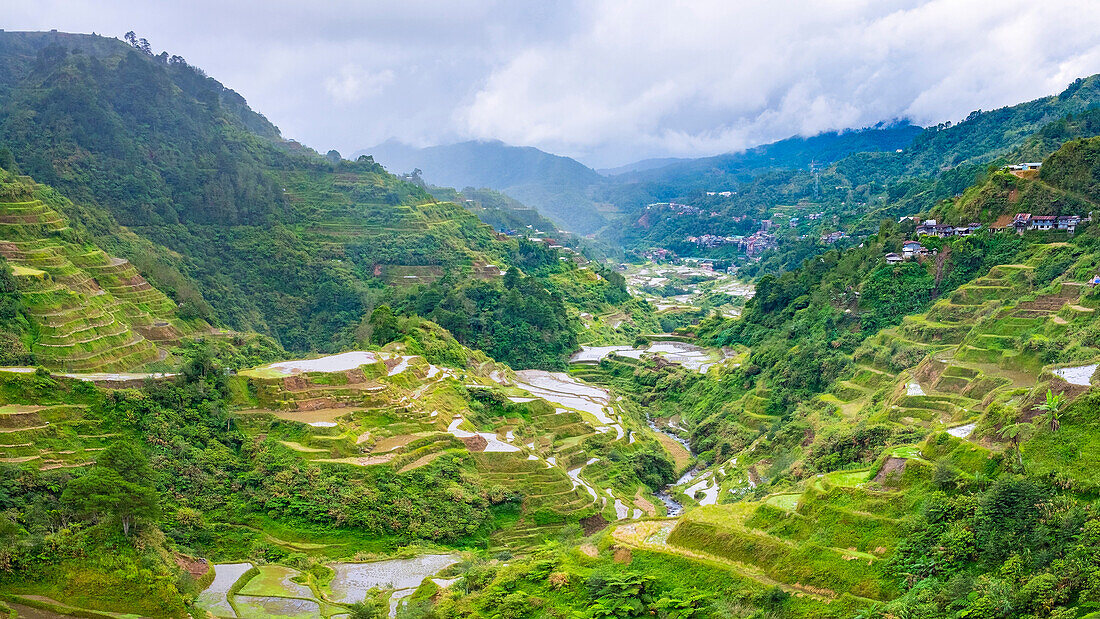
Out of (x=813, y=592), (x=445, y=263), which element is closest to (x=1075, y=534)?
(x=813, y=592)

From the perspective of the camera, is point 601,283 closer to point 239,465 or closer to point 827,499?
point 239,465

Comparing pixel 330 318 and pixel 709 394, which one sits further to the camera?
pixel 330 318

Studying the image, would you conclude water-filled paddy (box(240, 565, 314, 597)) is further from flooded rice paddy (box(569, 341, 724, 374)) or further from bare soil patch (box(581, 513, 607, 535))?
flooded rice paddy (box(569, 341, 724, 374))

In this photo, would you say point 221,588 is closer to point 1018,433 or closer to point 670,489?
point 670,489

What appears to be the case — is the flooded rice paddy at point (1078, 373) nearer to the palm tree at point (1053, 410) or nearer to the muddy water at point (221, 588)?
the palm tree at point (1053, 410)

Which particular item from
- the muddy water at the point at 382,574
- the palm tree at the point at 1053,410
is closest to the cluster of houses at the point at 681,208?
the muddy water at the point at 382,574

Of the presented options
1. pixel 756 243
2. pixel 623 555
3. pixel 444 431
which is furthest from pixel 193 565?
pixel 756 243

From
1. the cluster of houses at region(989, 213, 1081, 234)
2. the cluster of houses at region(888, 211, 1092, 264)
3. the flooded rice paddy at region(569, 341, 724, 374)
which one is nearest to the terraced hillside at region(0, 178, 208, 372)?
the flooded rice paddy at region(569, 341, 724, 374)
